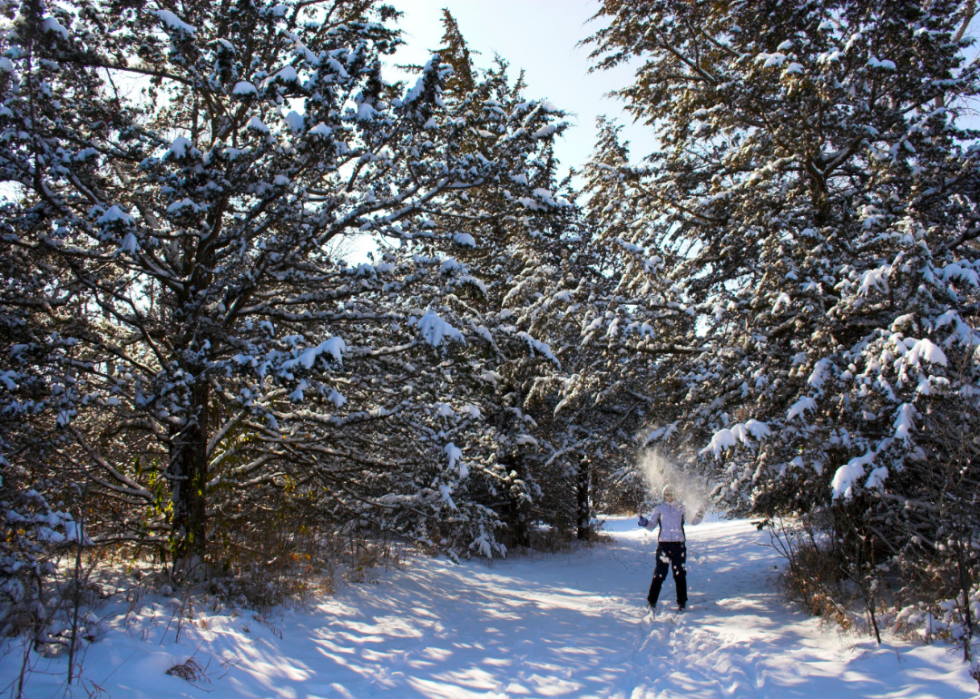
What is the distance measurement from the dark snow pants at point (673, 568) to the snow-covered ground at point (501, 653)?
0.29 m

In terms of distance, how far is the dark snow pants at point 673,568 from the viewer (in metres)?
7.44

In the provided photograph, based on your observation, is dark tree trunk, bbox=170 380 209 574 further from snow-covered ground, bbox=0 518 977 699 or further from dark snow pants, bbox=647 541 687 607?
dark snow pants, bbox=647 541 687 607

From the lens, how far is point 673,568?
25.2 feet

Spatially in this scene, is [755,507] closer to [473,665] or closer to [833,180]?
[473,665]

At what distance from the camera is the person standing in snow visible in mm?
7477

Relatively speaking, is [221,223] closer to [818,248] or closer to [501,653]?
[501,653]

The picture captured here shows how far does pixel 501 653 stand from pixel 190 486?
12.6 ft

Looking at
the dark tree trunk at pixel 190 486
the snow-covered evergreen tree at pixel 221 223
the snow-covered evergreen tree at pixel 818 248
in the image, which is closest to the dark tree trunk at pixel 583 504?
the snow-covered evergreen tree at pixel 818 248

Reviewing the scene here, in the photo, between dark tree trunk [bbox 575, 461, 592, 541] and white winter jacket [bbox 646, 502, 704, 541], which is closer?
white winter jacket [bbox 646, 502, 704, 541]

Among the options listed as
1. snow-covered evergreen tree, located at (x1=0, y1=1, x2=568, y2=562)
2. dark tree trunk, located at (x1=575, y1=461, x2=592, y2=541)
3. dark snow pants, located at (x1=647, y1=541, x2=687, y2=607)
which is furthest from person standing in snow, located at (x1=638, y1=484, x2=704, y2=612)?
dark tree trunk, located at (x1=575, y1=461, x2=592, y2=541)

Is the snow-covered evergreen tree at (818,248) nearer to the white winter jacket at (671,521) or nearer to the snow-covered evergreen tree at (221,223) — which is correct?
the white winter jacket at (671,521)

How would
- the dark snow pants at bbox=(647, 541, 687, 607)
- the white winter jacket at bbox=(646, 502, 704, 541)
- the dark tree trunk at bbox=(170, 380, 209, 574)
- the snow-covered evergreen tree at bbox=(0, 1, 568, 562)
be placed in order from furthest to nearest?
the white winter jacket at bbox=(646, 502, 704, 541), the dark snow pants at bbox=(647, 541, 687, 607), the dark tree trunk at bbox=(170, 380, 209, 574), the snow-covered evergreen tree at bbox=(0, 1, 568, 562)

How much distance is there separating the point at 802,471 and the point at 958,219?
4.34 m

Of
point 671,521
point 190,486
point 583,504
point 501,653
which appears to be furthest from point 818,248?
point 583,504
